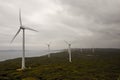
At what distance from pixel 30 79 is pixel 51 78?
1187 centimetres

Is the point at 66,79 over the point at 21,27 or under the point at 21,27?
under

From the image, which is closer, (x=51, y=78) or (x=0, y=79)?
(x=0, y=79)

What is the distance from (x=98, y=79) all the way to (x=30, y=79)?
3177 cm

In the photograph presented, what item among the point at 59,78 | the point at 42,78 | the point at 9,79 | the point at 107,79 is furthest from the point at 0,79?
the point at 107,79

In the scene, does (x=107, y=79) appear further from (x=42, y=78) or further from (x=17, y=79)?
(x=17, y=79)

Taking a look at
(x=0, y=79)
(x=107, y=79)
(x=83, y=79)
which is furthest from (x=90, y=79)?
(x=0, y=79)

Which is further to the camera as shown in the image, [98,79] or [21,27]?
[21,27]

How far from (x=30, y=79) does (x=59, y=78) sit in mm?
14662

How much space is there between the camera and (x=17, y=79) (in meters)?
82.2

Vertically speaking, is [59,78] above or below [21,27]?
below

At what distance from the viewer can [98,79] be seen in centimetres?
8181

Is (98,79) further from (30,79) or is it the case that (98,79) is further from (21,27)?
(21,27)

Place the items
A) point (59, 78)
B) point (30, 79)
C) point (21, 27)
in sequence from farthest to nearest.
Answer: point (21, 27)
point (59, 78)
point (30, 79)

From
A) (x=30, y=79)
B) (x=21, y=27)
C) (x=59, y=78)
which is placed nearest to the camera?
(x=30, y=79)
